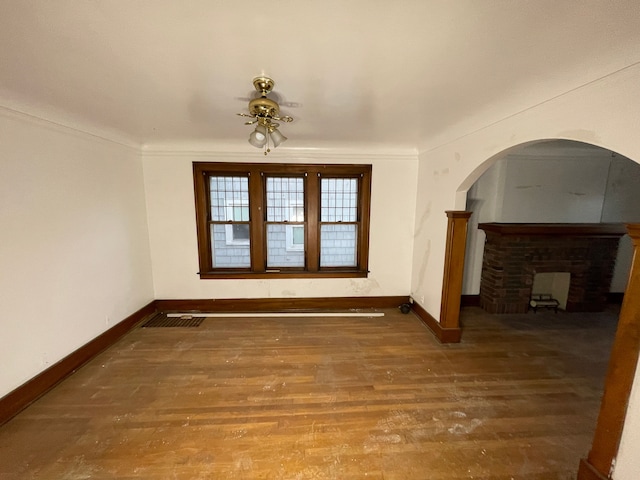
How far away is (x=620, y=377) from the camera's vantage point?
1.26 m

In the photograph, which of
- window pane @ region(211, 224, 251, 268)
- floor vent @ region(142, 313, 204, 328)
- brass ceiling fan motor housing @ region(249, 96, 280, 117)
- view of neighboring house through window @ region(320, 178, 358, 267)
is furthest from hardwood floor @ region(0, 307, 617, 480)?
brass ceiling fan motor housing @ region(249, 96, 280, 117)

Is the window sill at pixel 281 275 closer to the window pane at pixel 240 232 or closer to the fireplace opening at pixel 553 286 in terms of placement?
the window pane at pixel 240 232

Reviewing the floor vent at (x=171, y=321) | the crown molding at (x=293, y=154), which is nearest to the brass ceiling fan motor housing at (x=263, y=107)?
the crown molding at (x=293, y=154)

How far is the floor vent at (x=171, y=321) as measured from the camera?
326cm

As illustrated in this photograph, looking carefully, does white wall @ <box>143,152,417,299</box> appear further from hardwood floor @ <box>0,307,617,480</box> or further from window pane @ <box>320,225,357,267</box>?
hardwood floor @ <box>0,307,617,480</box>

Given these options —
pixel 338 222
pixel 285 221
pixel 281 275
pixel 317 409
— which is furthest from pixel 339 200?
pixel 317 409

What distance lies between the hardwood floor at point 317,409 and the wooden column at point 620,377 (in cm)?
28

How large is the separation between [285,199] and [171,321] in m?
2.23

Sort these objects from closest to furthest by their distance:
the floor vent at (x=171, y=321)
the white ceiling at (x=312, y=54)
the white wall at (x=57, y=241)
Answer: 1. the white ceiling at (x=312, y=54)
2. the white wall at (x=57, y=241)
3. the floor vent at (x=171, y=321)

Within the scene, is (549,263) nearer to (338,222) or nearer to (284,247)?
(338,222)

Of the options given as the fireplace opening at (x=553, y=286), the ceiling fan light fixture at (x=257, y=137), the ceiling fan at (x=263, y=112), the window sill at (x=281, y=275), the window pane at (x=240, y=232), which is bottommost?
the fireplace opening at (x=553, y=286)

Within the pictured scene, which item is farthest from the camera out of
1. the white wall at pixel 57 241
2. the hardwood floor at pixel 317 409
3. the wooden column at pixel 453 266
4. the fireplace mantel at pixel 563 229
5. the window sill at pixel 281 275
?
the window sill at pixel 281 275

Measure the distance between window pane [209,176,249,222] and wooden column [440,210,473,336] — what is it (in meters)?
2.61

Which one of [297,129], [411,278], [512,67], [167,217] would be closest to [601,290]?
[411,278]
